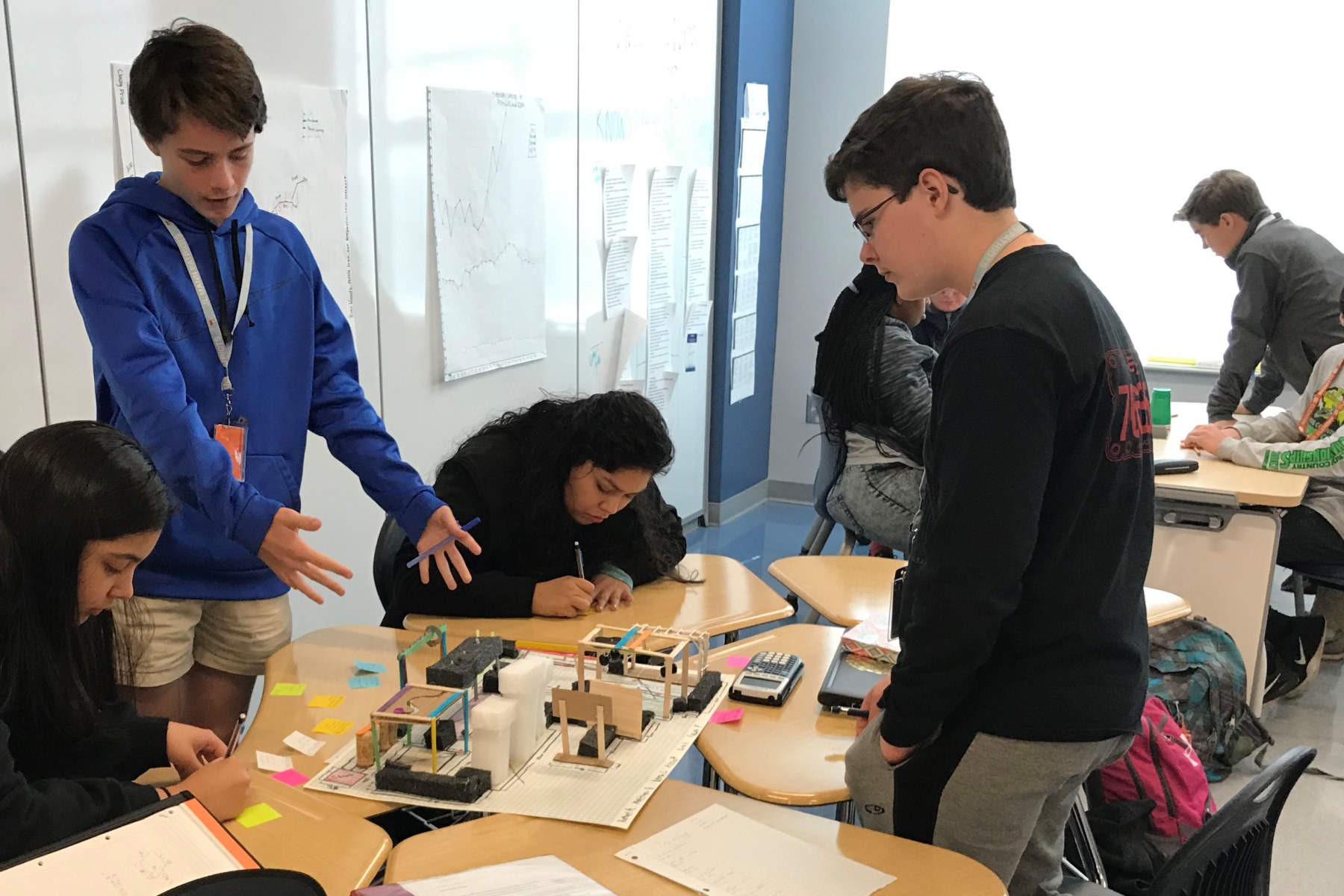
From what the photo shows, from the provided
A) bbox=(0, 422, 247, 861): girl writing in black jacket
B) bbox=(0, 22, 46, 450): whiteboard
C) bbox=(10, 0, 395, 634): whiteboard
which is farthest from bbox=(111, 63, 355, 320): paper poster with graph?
bbox=(0, 422, 247, 861): girl writing in black jacket

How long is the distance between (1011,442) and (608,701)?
2.16 feet

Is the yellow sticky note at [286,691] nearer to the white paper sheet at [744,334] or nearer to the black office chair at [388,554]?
the black office chair at [388,554]

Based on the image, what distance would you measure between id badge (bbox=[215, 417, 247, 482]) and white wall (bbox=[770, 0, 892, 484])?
381 centimetres

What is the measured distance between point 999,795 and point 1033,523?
34 centimetres

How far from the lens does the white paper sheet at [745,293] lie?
16.2 ft

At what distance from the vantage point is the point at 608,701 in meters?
1.51

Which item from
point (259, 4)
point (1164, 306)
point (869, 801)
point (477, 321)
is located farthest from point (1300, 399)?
point (259, 4)

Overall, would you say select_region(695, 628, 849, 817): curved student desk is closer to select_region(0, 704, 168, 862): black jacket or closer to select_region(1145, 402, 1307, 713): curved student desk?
select_region(0, 704, 168, 862): black jacket

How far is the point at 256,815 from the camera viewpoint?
1.35 metres

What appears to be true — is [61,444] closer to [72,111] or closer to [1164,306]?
[72,111]

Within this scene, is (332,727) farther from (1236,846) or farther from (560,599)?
(1236,846)

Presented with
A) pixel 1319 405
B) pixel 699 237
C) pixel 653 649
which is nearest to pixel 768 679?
pixel 653 649

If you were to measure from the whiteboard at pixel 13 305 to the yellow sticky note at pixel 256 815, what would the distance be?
1.02 meters

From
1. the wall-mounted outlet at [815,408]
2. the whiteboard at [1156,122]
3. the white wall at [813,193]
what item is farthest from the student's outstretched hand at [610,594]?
the whiteboard at [1156,122]
